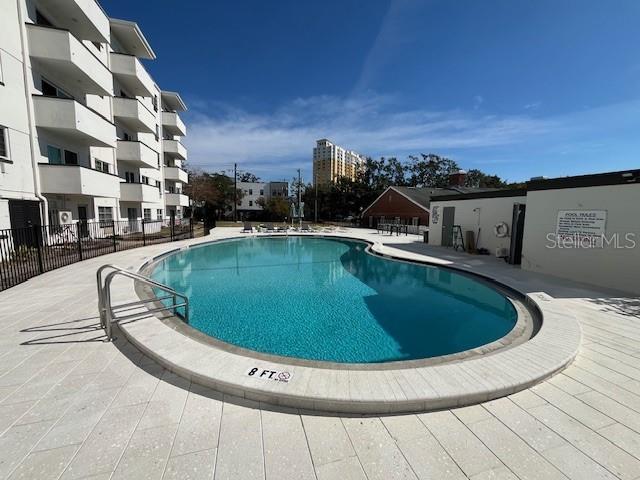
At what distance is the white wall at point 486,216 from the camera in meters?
12.2

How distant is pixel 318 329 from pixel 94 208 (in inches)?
581

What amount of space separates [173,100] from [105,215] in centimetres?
1605

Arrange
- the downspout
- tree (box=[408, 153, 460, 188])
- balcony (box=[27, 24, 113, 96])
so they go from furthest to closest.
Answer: tree (box=[408, 153, 460, 188]) → balcony (box=[27, 24, 113, 96]) → the downspout

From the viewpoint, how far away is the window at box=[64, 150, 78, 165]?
41.7 feet

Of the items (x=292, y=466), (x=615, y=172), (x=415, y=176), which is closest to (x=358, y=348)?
(x=292, y=466)

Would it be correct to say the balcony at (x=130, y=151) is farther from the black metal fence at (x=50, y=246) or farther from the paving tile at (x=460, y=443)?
the paving tile at (x=460, y=443)

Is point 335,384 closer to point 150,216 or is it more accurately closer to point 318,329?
point 318,329

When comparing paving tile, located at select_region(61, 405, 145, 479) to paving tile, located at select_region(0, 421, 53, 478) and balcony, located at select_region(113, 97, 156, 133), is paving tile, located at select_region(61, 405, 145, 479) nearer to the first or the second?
paving tile, located at select_region(0, 421, 53, 478)

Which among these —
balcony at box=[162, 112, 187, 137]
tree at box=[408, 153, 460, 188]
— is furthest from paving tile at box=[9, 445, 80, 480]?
tree at box=[408, 153, 460, 188]

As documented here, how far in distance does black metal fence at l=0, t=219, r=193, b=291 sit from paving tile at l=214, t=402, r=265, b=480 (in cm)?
706

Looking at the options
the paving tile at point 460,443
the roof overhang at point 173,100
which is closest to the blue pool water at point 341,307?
the paving tile at point 460,443

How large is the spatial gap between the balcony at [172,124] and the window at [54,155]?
48.3 ft

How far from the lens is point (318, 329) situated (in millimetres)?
6047

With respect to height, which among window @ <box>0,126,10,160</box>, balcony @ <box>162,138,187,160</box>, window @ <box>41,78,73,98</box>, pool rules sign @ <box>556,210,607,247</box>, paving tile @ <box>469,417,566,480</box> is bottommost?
paving tile @ <box>469,417,566,480</box>
